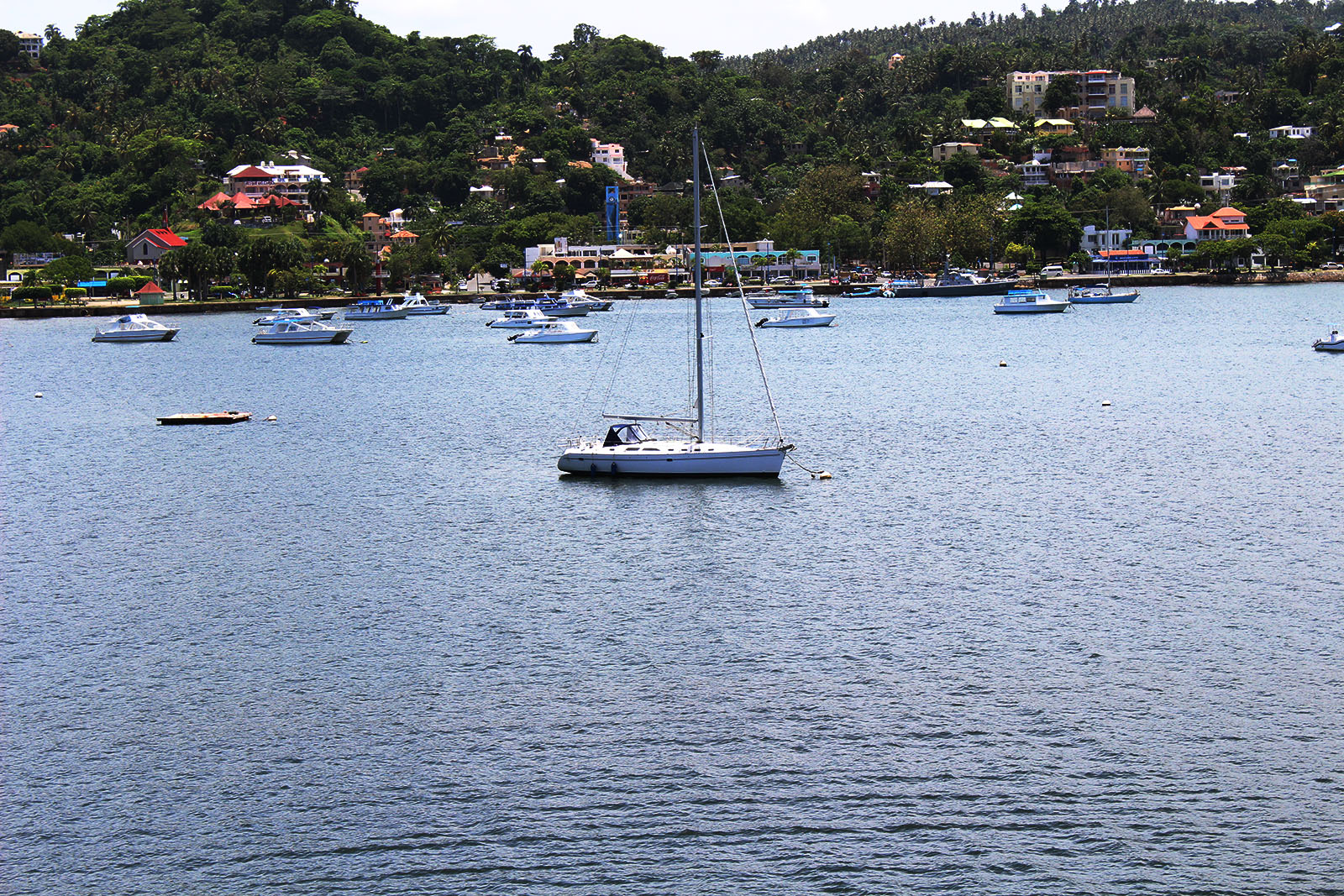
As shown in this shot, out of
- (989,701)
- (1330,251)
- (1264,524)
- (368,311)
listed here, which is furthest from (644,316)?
(989,701)

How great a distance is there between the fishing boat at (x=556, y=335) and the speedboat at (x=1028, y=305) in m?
46.7

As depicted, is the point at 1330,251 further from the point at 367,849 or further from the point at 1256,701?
the point at 367,849

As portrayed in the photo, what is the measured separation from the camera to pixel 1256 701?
970 inches

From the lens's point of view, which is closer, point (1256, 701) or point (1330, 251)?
point (1256, 701)

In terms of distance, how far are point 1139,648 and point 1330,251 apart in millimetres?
182699

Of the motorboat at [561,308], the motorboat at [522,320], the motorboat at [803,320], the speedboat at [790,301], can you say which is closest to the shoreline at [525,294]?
the motorboat at [561,308]

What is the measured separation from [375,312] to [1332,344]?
342ft

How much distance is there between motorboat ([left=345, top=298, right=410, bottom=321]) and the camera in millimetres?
155712

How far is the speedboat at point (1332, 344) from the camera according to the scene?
84688 mm

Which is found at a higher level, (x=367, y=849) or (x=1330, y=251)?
(x=1330, y=251)

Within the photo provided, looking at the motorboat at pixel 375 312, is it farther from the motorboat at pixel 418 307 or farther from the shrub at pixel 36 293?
the shrub at pixel 36 293

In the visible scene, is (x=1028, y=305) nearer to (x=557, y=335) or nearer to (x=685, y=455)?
(x=557, y=335)

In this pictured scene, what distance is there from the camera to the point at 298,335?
12181cm

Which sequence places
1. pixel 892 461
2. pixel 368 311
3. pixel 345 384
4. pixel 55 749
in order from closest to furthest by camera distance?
1. pixel 55 749
2. pixel 892 461
3. pixel 345 384
4. pixel 368 311
